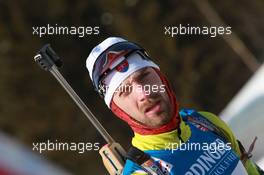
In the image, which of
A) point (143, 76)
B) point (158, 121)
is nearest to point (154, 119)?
point (158, 121)

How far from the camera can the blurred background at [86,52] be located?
15.3 ft

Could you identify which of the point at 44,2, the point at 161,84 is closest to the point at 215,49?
the point at 44,2

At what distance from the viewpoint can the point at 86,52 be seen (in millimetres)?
4789

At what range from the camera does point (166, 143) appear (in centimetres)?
181

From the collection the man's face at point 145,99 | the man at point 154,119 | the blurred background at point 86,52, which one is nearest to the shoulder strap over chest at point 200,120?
the man at point 154,119

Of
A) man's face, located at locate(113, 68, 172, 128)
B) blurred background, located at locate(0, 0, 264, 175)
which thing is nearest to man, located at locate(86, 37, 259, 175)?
man's face, located at locate(113, 68, 172, 128)

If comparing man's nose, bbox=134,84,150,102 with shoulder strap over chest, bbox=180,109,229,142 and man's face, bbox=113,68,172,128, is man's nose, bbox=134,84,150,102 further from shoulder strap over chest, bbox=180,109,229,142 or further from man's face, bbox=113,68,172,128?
shoulder strap over chest, bbox=180,109,229,142

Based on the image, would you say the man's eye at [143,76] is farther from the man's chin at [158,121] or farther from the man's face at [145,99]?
the man's chin at [158,121]

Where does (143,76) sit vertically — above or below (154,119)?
above

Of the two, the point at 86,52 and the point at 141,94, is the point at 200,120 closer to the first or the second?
the point at 141,94

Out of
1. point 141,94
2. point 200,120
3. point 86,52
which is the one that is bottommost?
point 200,120

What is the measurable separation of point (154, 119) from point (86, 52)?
10.0 ft

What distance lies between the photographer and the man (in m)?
1.75

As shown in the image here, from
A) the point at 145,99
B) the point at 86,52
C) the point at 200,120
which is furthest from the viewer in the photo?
the point at 86,52
